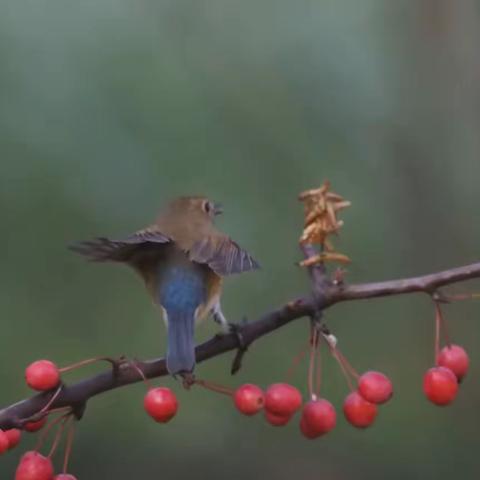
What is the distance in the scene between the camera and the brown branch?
1379 mm

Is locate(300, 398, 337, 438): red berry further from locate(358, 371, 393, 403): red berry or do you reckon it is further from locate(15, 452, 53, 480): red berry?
locate(15, 452, 53, 480): red berry

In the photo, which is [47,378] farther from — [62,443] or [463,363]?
[62,443]

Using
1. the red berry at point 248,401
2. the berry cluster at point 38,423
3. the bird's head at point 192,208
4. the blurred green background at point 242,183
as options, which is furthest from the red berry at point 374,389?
the blurred green background at point 242,183

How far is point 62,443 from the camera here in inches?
150

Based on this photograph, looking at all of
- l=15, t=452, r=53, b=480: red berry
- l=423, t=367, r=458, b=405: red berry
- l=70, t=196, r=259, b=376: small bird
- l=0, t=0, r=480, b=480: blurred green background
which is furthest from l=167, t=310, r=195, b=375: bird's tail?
l=0, t=0, r=480, b=480: blurred green background

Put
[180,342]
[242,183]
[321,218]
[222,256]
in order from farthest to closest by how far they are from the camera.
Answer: [242,183], [222,256], [180,342], [321,218]

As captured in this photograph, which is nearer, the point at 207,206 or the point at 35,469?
the point at 35,469

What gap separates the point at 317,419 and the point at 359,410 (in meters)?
0.06

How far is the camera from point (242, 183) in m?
4.10

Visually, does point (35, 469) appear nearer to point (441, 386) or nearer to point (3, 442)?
point (3, 442)

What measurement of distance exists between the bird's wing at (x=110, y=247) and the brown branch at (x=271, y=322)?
239 millimetres

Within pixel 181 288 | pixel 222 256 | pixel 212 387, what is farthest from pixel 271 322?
pixel 181 288

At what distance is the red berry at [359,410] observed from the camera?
→ 1.62 meters

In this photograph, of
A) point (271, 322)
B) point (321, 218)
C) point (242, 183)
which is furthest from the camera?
point (242, 183)
